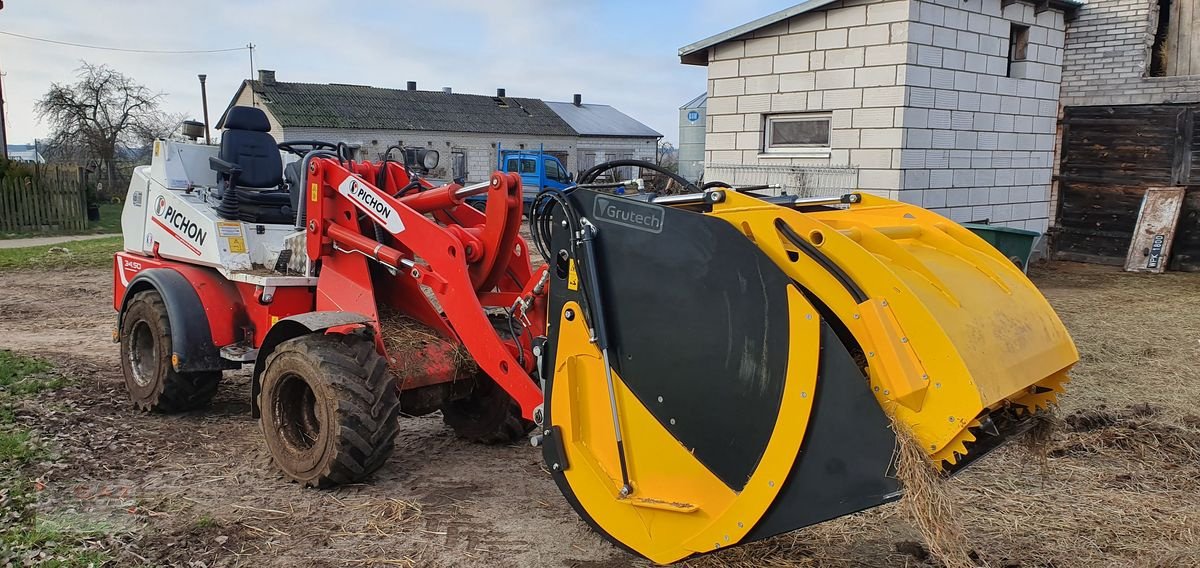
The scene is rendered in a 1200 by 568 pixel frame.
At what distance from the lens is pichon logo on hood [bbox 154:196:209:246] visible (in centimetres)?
583

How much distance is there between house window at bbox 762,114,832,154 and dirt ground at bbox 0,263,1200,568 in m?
4.91

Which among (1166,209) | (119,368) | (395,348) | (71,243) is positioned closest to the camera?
(395,348)

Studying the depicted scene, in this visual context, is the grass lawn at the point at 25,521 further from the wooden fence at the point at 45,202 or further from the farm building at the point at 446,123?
the farm building at the point at 446,123

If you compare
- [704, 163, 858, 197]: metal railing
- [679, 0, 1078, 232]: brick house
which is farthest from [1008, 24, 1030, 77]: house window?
[704, 163, 858, 197]: metal railing

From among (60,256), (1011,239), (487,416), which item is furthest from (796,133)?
(60,256)

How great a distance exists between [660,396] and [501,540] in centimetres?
122

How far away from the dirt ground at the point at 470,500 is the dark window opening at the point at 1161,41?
8966 millimetres

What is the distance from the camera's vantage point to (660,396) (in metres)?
3.37

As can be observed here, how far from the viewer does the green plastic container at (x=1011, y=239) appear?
1018 centimetres

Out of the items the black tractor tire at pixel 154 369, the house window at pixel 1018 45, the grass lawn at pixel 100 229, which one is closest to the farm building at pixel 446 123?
the grass lawn at pixel 100 229

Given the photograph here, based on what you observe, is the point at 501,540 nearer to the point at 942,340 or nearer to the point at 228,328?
the point at 942,340

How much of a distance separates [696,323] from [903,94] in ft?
25.3

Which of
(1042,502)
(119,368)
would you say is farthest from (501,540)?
(119,368)

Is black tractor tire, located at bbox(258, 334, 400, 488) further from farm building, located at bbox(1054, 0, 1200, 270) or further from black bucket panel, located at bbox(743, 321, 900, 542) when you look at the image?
farm building, located at bbox(1054, 0, 1200, 270)
